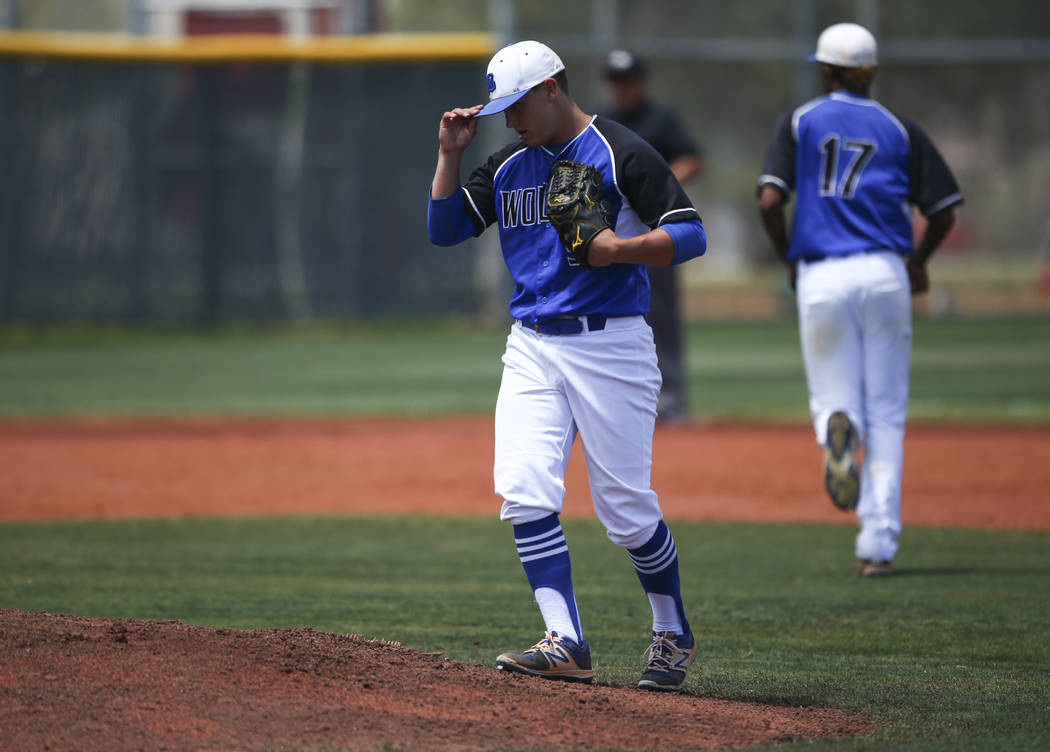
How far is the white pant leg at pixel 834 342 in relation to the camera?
5.99 meters

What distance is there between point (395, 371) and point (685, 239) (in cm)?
1278

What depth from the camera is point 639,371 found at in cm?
409

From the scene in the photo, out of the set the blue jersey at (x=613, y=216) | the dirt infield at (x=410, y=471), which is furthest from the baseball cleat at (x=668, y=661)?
the dirt infield at (x=410, y=471)

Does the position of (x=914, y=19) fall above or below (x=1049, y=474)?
above

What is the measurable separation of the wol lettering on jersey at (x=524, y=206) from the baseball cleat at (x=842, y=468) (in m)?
2.18

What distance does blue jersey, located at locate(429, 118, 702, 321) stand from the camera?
4062 millimetres

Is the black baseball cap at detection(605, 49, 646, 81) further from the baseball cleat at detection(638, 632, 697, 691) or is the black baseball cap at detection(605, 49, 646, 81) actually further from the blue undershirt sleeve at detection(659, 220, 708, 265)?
the baseball cleat at detection(638, 632, 697, 691)

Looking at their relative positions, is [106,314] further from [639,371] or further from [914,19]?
[639,371]

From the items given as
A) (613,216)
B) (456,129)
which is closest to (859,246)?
(613,216)

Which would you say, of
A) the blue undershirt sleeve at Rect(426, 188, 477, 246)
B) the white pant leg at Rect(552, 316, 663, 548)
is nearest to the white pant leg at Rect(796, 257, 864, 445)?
the white pant leg at Rect(552, 316, 663, 548)

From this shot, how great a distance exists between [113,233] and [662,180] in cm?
1886

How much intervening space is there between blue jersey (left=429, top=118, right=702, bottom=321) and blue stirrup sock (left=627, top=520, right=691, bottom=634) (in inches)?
27.5

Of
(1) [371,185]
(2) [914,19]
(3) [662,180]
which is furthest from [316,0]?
(3) [662,180]

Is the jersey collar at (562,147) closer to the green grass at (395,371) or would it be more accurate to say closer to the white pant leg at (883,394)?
the white pant leg at (883,394)
